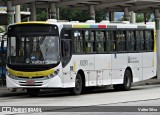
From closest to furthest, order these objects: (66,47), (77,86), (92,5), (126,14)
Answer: (66,47) < (77,86) < (92,5) < (126,14)

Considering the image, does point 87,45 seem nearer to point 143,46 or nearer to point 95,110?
point 143,46

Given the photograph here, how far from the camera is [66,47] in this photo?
23641 mm

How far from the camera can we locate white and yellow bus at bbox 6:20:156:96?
2312cm

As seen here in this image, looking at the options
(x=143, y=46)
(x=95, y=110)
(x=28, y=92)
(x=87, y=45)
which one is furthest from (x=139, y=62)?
(x=95, y=110)

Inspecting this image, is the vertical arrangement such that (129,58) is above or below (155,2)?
below

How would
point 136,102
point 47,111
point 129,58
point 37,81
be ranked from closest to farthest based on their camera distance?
point 47,111, point 136,102, point 37,81, point 129,58

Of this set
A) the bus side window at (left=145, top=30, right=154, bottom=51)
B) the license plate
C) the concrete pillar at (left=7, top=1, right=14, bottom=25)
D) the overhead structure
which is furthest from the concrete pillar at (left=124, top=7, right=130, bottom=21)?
the license plate

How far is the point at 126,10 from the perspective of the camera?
3762 centimetres

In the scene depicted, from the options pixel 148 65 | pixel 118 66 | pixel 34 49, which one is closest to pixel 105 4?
pixel 148 65

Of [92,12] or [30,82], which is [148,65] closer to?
[92,12]

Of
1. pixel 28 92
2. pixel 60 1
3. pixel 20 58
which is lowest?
pixel 28 92

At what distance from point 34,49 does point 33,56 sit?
0.28 m

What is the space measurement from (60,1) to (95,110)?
16858 millimetres

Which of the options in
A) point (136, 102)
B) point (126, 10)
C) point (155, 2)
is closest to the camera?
point (136, 102)
